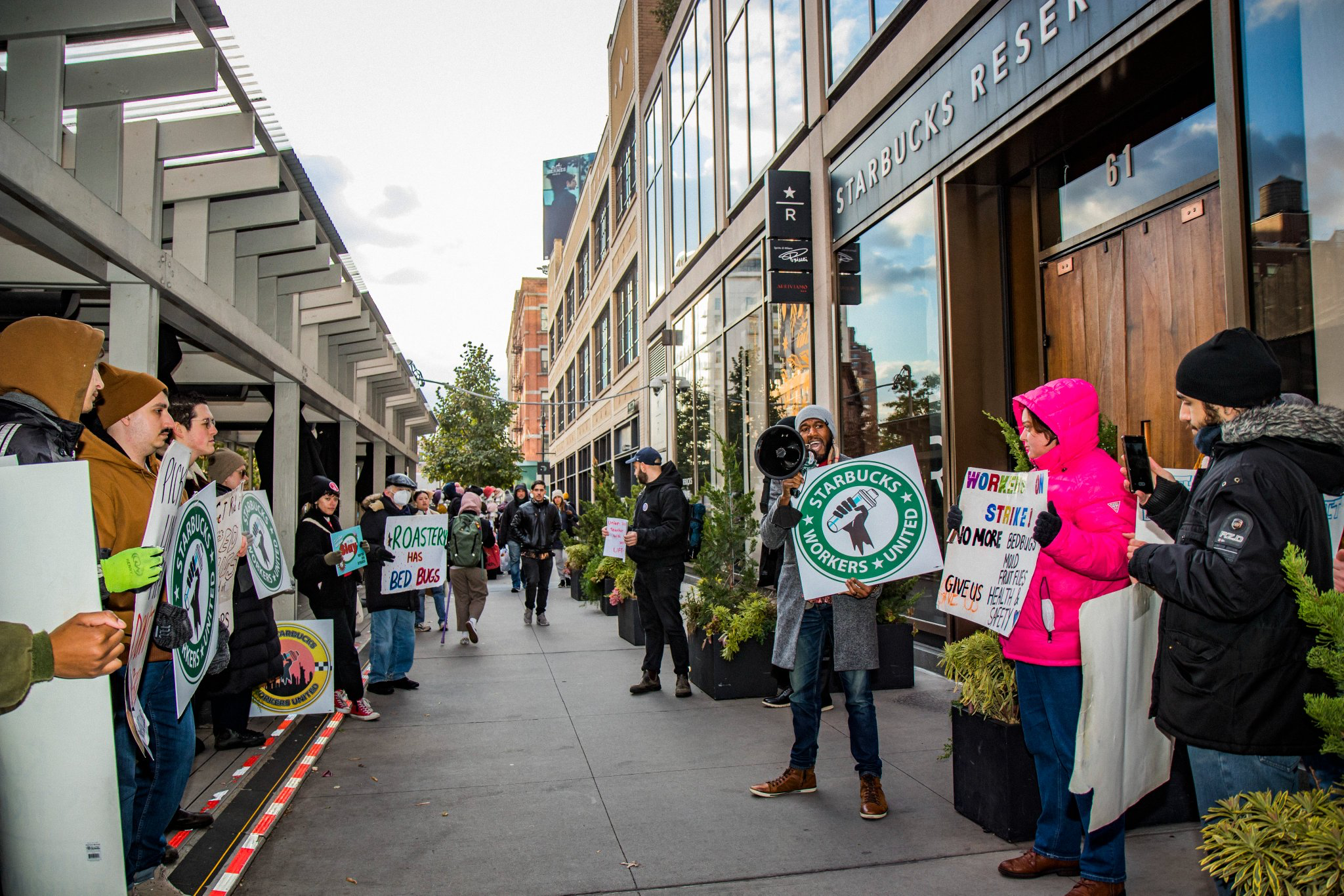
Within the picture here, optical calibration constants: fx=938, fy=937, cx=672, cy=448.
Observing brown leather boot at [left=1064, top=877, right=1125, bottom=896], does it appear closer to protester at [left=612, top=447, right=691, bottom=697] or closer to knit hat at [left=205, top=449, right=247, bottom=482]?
protester at [left=612, top=447, right=691, bottom=697]

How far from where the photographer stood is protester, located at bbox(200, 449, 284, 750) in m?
5.82

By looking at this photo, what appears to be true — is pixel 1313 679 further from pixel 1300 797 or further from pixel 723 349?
pixel 723 349

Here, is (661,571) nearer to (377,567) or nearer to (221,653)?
(377,567)

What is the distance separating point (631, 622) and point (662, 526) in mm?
3567

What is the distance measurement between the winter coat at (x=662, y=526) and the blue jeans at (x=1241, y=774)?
5.30m

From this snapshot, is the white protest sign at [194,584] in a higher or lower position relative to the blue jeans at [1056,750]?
higher

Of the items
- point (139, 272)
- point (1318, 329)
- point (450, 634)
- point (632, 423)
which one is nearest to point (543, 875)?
point (1318, 329)

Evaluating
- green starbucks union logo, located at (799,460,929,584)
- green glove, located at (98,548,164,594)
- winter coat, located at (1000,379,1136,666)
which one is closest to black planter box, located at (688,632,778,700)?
green starbucks union logo, located at (799,460,929,584)

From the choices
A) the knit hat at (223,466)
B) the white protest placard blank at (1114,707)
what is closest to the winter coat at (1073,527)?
the white protest placard blank at (1114,707)

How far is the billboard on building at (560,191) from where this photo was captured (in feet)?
295

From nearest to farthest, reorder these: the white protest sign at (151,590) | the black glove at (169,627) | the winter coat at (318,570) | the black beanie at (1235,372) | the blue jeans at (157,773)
A: the black beanie at (1235,372) → the white protest sign at (151,590) → the black glove at (169,627) → the blue jeans at (157,773) → the winter coat at (318,570)

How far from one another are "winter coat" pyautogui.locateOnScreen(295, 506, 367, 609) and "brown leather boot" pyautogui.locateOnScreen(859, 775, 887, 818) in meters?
4.53

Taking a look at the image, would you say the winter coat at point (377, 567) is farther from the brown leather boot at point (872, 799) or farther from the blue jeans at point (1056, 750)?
the blue jeans at point (1056, 750)

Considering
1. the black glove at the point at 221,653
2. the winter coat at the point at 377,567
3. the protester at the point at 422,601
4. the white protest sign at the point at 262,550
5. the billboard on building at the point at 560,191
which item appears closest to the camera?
the black glove at the point at 221,653
